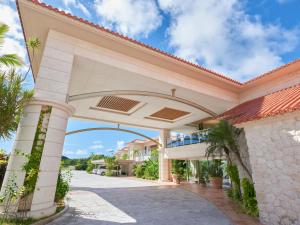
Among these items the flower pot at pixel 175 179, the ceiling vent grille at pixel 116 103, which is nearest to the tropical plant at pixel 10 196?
the ceiling vent grille at pixel 116 103

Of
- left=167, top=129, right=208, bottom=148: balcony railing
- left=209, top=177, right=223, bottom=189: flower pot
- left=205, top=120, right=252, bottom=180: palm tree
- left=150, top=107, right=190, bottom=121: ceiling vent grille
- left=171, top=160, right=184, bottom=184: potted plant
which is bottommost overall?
left=209, top=177, right=223, bottom=189: flower pot

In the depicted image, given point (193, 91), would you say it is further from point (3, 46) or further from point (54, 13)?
point (3, 46)

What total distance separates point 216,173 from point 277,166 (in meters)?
10.9

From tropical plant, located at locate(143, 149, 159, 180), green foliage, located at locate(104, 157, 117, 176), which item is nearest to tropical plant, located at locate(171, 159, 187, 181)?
tropical plant, located at locate(143, 149, 159, 180)

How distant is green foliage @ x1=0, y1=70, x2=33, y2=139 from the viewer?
5.02m

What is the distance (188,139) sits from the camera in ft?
52.7

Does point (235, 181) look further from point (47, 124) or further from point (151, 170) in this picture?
point (151, 170)

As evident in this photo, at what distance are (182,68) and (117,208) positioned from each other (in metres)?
6.93

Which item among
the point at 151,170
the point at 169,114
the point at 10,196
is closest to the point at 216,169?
the point at 169,114

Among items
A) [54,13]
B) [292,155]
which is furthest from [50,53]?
[292,155]

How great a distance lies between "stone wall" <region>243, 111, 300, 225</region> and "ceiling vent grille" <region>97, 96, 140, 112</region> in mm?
8165

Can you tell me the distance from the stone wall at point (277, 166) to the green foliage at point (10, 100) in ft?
24.2

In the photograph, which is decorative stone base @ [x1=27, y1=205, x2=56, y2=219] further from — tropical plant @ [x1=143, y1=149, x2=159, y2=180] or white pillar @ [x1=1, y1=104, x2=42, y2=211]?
tropical plant @ [x1=143, y1=149, x2=159, y2=180]

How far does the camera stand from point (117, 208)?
768 cm
